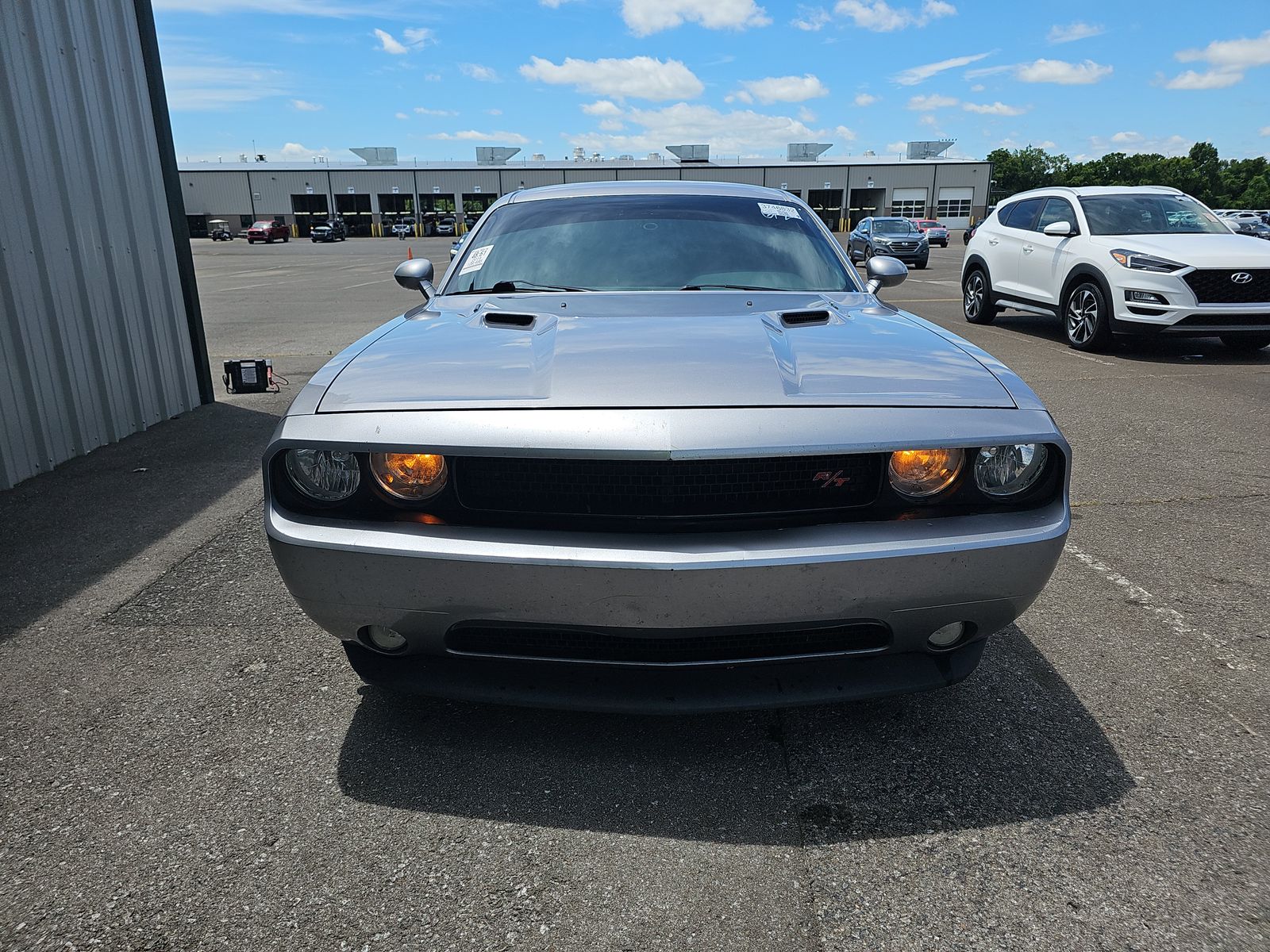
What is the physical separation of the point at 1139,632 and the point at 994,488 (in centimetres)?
135

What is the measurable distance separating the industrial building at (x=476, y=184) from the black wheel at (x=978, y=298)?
65368 mm

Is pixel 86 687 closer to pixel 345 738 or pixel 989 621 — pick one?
pixel 345 738

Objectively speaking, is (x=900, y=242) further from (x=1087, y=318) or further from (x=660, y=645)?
(x=660, y=645)

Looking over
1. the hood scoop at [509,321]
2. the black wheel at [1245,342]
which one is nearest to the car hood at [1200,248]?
the black wheel at [1245,342]

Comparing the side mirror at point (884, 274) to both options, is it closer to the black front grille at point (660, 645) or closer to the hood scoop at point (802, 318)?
the hood scoop at point (802, 318)

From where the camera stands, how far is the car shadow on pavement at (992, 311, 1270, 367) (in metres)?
8.40

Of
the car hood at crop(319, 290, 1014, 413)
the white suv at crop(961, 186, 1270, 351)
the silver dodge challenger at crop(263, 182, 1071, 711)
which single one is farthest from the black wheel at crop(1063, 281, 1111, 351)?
the silver dodge challenger at crop(263, 182, 1071, 711)

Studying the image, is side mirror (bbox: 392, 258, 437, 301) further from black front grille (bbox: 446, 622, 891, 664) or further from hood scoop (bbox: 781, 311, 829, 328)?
black front grille (bbox: 446, 622, 891, 664)

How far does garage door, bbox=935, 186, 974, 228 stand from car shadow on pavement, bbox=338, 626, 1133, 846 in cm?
8100

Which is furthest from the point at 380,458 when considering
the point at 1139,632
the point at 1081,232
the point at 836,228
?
the point at 836,228

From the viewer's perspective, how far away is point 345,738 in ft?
7.63

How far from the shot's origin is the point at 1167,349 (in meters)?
9.09

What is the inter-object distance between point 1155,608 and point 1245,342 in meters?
7.94

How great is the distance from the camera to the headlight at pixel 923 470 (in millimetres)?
1983
